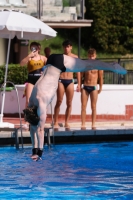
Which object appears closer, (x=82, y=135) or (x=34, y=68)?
(x=82, y=135)

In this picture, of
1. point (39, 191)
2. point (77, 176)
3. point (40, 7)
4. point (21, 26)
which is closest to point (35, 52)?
point (21, 26)

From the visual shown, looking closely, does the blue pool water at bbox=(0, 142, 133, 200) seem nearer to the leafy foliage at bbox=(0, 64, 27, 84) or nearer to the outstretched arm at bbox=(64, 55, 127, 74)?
the outstretched arm at bbox=(64, 55, 127, 74)

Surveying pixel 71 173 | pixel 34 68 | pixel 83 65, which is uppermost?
pixel 83 65

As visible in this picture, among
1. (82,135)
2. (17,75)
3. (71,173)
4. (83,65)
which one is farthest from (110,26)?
(83,65)

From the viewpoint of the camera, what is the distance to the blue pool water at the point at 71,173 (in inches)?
397

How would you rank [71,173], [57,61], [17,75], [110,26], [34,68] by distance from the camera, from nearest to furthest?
[57,61] → [71,173] → [34,68] → [17,75] → [110,26]

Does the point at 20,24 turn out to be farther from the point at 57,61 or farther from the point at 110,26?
the point at 110,26

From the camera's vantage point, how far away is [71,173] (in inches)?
461

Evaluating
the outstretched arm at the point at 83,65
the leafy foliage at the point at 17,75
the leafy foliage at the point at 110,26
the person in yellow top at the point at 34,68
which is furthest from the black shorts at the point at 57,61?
the leafy foliage at the point at 110,26

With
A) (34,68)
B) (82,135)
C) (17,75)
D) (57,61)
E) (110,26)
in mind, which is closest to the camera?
(57,61)

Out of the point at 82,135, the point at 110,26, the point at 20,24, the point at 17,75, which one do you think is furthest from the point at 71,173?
the point at 110,26

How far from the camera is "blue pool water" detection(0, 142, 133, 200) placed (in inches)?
397

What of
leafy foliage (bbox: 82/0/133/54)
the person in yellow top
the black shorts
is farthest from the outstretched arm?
leafy foliage (bbox: 82/0/133/54)

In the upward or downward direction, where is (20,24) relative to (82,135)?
upward
